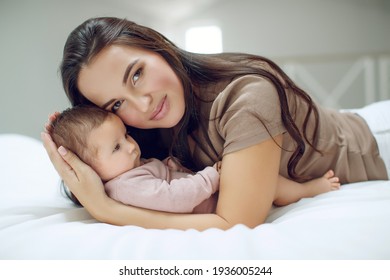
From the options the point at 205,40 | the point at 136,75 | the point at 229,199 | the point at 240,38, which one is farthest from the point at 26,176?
the point at 240,38

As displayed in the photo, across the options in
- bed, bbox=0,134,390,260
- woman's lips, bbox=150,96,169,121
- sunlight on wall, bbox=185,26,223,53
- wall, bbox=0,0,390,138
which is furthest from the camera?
sunlight on wall, bbox=185,26,223,53

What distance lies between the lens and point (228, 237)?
54cm

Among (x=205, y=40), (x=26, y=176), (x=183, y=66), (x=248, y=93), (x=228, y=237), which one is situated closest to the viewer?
(x=228, y=237)

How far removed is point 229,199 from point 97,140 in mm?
285

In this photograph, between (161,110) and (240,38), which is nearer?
(161,110)

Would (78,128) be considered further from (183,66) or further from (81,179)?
(183,66)

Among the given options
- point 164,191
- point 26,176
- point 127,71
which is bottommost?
point 26,176

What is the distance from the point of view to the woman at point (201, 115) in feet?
2.11

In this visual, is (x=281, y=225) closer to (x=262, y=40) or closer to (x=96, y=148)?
(x=96, y=148)

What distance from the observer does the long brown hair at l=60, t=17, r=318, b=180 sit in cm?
71

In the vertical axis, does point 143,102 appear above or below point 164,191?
above

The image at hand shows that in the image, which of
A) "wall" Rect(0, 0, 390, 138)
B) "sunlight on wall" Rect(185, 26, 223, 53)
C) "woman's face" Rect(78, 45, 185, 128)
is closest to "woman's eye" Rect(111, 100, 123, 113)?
"woman's face" Rect(78, 45, 185, 128)

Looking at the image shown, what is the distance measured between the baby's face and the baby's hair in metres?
0.01

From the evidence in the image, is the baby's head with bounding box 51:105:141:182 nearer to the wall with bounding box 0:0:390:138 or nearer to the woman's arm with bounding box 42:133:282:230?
the woman's arm with bounding box 42:133:282:230
